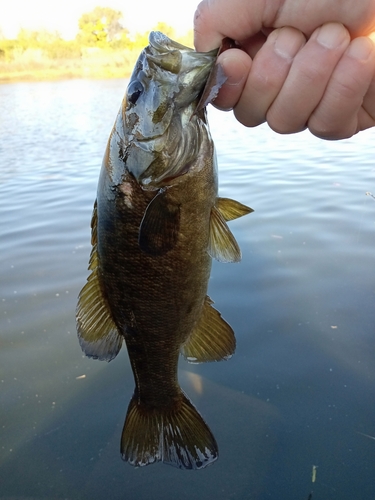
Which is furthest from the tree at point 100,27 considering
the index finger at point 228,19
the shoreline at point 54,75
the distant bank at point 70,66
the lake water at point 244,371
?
the index finger at point 228,19

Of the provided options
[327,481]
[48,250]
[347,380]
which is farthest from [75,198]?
[327,481]

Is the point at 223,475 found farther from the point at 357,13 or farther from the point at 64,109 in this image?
the point at 64,109

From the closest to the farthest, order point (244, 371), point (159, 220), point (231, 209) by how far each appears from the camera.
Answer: point (159, 220) < point (231, 209) < point (244, 371)

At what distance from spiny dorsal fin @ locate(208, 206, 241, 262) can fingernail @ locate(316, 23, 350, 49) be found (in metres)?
0.75

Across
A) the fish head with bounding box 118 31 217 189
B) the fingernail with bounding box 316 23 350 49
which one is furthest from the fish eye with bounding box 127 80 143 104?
the fingernail with bounding box 316 23 350 49

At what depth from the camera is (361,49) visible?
1.58 m

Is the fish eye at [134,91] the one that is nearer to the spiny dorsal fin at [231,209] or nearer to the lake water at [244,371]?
the spiny dorsal fin at [231,209]

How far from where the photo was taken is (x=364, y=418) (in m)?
2.99

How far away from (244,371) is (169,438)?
1601 mm

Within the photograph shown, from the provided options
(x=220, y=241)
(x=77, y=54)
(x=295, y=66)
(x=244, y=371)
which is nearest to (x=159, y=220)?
(x=220, y=241)

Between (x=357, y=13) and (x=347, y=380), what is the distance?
8.74ft

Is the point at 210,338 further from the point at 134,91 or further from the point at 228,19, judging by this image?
the point at 228,19

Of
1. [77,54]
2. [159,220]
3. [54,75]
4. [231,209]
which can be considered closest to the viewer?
[159,220]

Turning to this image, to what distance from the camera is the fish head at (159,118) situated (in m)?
1.53
